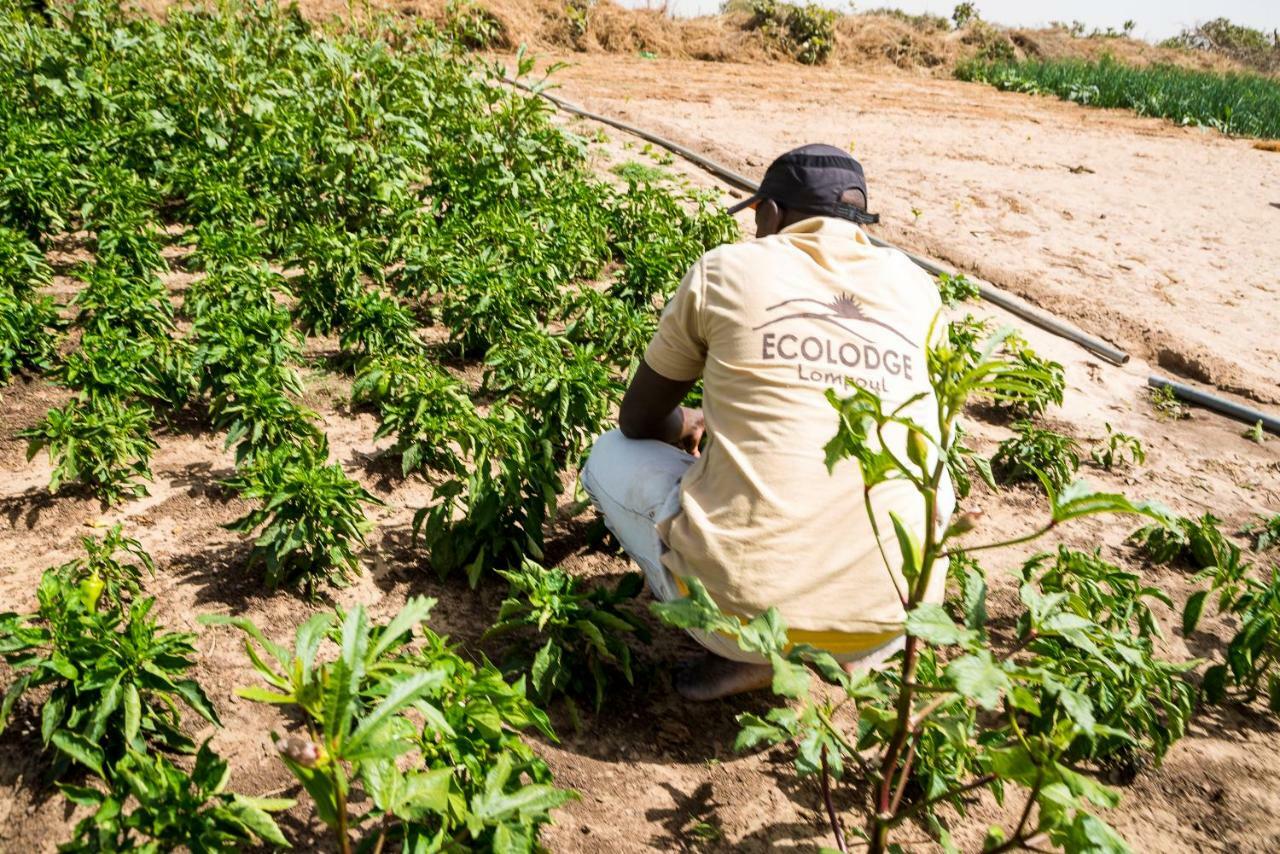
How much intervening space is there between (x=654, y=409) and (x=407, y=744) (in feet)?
4.25

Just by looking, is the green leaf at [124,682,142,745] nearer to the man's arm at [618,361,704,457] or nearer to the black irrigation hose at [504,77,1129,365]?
the man's arm at [618,361,704,457]

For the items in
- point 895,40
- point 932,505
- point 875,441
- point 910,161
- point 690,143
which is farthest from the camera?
point 895,40

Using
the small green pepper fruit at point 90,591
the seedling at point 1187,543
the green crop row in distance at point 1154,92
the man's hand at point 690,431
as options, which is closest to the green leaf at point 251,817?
the small green pepper fruit at point 90,591

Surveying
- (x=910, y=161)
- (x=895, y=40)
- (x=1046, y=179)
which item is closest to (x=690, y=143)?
(x=910, y=161)

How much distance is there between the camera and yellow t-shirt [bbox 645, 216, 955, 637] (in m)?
2.21

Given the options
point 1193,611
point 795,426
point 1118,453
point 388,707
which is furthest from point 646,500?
point 1118,453

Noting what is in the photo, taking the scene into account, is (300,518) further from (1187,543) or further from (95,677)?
(1187,543)

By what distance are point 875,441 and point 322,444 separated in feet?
5.85

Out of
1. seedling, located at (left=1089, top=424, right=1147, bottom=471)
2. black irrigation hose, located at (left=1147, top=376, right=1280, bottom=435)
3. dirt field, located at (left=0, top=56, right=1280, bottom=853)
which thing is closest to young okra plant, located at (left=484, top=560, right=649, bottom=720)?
dirt field, located at (left=0, top=56, right=1280, bottom=853)

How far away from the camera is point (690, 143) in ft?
29.7

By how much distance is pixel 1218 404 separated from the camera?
194 inches

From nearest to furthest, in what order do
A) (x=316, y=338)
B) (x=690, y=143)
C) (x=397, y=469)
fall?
(x=397, y=469)
(x=316, y=338)
(x=690, y=143)

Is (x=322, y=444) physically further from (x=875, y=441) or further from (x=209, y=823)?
(x=875, y=441)

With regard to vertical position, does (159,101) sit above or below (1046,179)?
above
